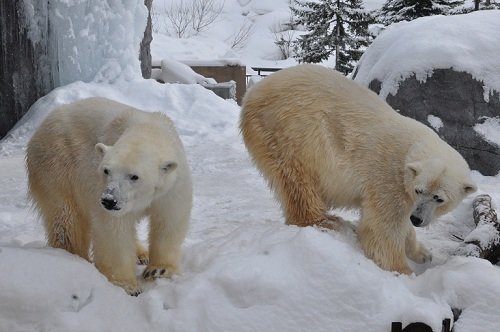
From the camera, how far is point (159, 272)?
289 cm

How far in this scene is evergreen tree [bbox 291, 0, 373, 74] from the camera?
53.6 feet

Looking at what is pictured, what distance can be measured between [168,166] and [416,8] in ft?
42.0

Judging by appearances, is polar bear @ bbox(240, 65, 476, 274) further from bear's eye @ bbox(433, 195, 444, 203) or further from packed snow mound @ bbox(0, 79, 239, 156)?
packed snow mound @ bbox(0, 79, 239, 156)

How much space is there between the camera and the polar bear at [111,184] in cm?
249

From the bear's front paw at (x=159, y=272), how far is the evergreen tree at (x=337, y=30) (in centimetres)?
1414

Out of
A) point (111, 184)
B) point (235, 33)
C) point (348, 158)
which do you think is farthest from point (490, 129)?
point (235, 33)

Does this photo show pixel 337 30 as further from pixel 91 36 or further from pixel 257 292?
pixel 257 292

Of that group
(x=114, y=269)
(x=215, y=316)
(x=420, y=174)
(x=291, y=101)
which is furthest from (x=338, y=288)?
(x=291, y=101)

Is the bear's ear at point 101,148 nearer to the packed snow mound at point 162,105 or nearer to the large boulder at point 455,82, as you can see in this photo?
the large boulder at point 455,82

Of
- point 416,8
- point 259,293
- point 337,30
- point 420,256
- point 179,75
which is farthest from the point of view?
point 337,30

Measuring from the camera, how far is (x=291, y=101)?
340 centimetres

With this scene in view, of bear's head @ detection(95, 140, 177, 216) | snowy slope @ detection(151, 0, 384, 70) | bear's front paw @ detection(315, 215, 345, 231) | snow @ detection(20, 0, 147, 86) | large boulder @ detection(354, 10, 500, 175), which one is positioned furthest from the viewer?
snowy slope @ detection(151, 0, 384, 70)

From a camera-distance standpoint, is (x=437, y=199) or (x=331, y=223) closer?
(x=437, y=199)

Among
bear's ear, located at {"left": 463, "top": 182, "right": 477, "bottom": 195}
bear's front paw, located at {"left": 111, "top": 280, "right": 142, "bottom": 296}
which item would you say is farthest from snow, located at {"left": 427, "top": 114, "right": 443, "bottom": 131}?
bear's front paw, located at {"left": 111, "top": 280, "right": 142, "bottom": 296}
